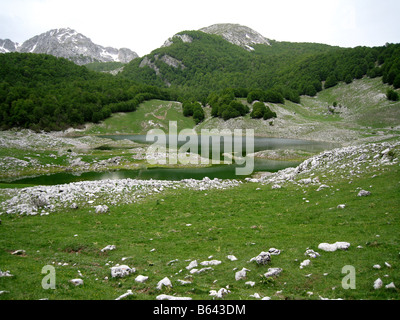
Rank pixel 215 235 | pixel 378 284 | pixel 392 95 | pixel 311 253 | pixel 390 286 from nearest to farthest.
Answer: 1. pixel 390 286
2. pixel 378 284
3. pixel 311 253
4. pixel 215 235
5. pixel 392 95

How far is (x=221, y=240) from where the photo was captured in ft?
54.4

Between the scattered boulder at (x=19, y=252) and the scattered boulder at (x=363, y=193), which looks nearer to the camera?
the scattered boulder at (x=19, y=252)

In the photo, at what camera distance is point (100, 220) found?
72.1ft

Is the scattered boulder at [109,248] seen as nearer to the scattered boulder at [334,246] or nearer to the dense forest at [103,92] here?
the scattered boulder at [334,246]

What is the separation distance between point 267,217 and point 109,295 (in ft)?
46.7

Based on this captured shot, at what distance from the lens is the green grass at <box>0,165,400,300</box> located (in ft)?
33.4

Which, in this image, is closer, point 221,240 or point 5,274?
point 5,274

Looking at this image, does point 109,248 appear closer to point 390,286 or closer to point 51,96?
point 390,286

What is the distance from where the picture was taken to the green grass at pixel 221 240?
1018 centimetres

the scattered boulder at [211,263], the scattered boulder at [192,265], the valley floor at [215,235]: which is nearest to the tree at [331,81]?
the valley floor at [215,235]

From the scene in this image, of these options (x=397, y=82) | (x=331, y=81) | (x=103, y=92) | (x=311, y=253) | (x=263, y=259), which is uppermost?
(x=331, y=81)

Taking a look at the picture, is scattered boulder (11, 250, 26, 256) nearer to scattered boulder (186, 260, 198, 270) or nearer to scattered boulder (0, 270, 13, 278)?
scattered boulder (0, 270, 13, 278)

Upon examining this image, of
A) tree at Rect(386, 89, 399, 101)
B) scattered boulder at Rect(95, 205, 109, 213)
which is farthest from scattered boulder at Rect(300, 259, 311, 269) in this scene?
tree at Rect(386, 89, 399, 101)

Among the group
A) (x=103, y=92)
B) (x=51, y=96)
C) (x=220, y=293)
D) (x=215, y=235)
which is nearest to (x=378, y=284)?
(x=220, y=293)
